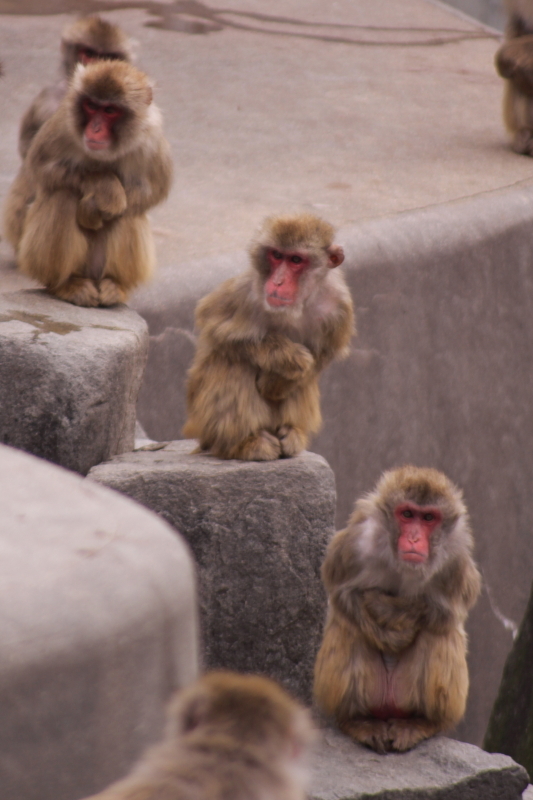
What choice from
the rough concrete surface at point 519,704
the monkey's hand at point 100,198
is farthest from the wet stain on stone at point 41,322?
the rough concrete surface at point 519,704

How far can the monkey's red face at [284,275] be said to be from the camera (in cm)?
347

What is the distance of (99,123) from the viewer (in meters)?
3.74

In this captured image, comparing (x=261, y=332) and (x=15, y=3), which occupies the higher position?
(x=15, y=3)

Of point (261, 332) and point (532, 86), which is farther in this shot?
point (532, 86)

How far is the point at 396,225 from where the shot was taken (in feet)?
20.3

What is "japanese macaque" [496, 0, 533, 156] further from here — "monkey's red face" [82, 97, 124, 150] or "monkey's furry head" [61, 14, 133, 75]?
"monkey's red face" [82, 97, 124, 150]

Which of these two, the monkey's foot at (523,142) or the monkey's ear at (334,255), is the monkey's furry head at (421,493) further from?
the monkey's foot at (523,142)

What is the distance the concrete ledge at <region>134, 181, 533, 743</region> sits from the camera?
602 centimetres

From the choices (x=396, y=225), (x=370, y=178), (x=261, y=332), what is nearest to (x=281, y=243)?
(x=261, y=332)

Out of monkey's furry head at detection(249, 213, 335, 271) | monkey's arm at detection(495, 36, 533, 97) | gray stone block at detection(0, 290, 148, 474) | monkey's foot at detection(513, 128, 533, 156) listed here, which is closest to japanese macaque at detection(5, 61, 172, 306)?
gray stone block at detection(0, 290, 148, 474)

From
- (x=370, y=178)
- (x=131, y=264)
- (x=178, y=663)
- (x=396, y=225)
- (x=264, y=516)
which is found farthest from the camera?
(x=370, y=178)

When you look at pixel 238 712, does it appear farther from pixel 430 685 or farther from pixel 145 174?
pixel 145 174

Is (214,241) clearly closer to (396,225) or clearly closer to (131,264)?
(396,225)

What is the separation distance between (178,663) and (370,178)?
5.72 meters
